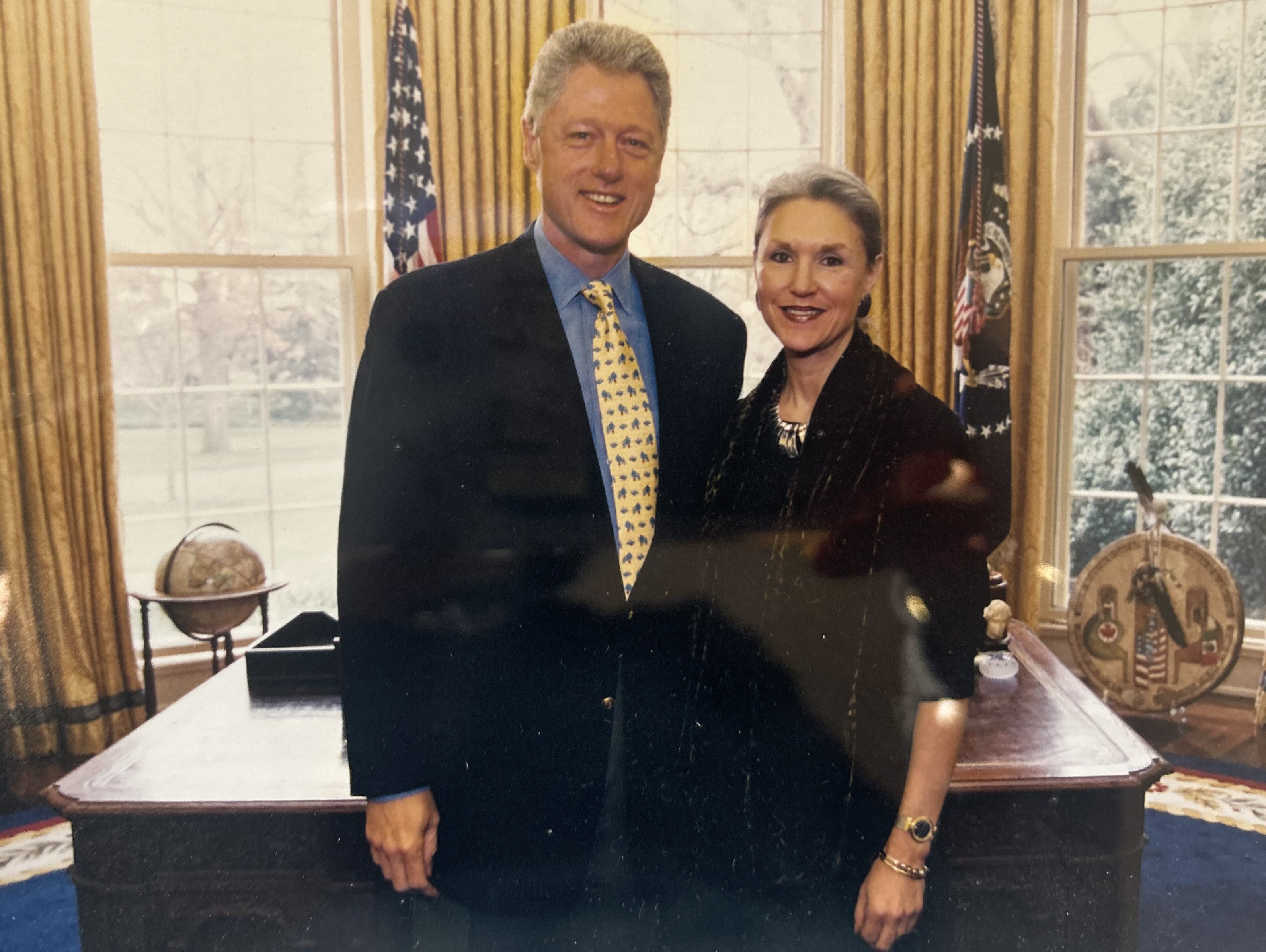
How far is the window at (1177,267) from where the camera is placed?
11.5 feet

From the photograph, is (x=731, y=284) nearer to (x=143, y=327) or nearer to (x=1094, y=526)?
(x=1094, y=526)

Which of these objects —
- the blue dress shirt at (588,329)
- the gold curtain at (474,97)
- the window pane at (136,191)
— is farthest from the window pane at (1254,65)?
the window pane at (136,191)

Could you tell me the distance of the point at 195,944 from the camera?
146 centimetres

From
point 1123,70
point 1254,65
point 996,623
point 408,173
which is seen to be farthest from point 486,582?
point 1254,65

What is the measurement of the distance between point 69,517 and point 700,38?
3209mm

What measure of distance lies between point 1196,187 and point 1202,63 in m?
0.47

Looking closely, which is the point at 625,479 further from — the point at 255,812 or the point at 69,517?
the point at 69,517

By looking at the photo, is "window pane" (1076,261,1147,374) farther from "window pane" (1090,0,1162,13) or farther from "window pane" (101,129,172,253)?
"window pane" (101,129,172,253)

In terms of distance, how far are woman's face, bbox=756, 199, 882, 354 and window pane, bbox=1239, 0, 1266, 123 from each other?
310 cm

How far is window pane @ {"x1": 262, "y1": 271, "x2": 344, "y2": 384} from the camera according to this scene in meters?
3.72

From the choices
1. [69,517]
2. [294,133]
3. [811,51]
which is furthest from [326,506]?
[811,51]

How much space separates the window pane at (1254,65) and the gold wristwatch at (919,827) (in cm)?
350

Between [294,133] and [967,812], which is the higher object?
[294,133]

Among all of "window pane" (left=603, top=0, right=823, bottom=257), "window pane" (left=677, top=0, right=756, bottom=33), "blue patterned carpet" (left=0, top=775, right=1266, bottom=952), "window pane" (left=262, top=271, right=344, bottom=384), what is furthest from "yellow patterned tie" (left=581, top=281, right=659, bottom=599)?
"window pane" (left=677, top=0, right=756, bottom=33)
